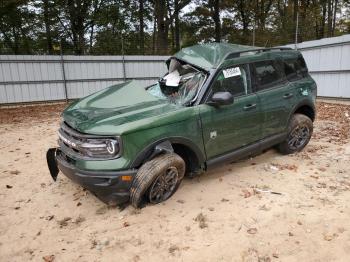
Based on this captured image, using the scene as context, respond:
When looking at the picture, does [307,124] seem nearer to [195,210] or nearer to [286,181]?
[286,181]

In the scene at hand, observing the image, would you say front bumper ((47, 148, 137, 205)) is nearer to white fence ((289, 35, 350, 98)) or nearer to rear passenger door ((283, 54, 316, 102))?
rear passenger door ((283, 54, 316, 102))

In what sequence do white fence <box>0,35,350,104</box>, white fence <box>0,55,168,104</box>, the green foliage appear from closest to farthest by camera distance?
white fence <box>0,35,350,104</box> < white fence <box>0,55,168,104</box> < the green foliage

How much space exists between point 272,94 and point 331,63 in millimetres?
7826

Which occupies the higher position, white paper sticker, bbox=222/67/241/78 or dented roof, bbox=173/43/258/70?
dented roof, bbox=173/43/258/70

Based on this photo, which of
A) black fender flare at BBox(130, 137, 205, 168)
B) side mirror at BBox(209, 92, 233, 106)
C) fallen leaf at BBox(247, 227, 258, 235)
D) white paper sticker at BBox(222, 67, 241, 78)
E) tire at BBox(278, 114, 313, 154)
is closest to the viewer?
fallen leaf at BBox(247, 227, 258, 235)

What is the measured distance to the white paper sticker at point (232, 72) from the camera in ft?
13.7

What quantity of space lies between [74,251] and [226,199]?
73.0 inches

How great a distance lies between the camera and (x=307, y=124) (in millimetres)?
5312

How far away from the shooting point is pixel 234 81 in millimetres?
4293

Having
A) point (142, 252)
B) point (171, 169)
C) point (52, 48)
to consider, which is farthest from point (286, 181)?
point (52, 48)

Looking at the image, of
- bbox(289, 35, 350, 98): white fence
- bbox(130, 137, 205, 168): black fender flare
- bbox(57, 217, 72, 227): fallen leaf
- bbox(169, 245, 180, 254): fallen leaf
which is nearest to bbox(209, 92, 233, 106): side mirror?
bbox(130, 137, 205, 168): black fender flare

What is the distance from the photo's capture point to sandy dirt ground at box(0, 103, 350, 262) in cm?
291

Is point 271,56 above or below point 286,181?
above

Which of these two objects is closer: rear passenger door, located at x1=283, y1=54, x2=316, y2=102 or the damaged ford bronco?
the damaged ford bronco
